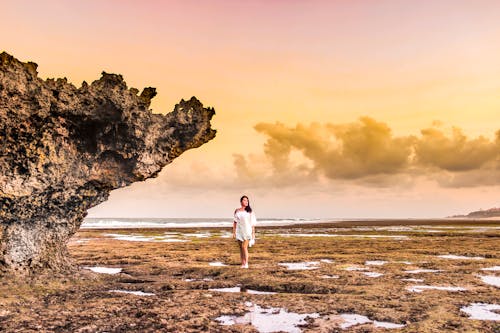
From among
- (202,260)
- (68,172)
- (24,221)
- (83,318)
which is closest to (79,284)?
(24,221)

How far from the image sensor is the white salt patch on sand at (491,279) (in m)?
14.0

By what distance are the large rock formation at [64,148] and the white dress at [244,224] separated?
3.90 m

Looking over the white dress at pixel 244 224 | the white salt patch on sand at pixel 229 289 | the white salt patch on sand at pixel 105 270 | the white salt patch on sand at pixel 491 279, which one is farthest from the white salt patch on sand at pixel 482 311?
the white salt patch on sand at pixel 105 270

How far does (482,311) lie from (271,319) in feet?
16.6

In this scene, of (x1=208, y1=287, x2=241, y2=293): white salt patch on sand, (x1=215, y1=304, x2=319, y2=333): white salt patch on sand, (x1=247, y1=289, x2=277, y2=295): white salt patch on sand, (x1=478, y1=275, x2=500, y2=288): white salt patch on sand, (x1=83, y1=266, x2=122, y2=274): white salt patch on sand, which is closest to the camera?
(x1=215, y1=304, x2=319, y2=333): white salt patch on sand

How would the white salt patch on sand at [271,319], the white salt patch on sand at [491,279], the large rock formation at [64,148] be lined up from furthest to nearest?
the white salt patch on sand at [491,279] < the large rock formation at [64,148] < the white salt patch on sand at [271,319]

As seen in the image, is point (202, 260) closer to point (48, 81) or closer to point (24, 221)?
point (24, 221)

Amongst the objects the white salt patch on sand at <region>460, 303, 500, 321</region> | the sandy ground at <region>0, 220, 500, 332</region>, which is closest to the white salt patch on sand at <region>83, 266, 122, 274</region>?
the sandy ground at <region>0, 220, 500, 332</region>

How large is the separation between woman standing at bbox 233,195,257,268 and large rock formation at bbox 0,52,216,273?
3.80m

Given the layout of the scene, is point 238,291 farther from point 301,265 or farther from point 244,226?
point 301,265

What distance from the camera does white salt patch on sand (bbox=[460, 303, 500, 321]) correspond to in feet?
31.0

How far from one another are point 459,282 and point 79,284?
40.7 feet

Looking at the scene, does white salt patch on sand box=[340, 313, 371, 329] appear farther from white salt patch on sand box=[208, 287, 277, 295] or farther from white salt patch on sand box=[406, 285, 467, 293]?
white salt patch on sand box=[406, 285, 467, 293]

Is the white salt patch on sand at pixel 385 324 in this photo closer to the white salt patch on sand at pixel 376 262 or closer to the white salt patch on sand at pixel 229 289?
the white salt patch on sand at pixel 229 289
